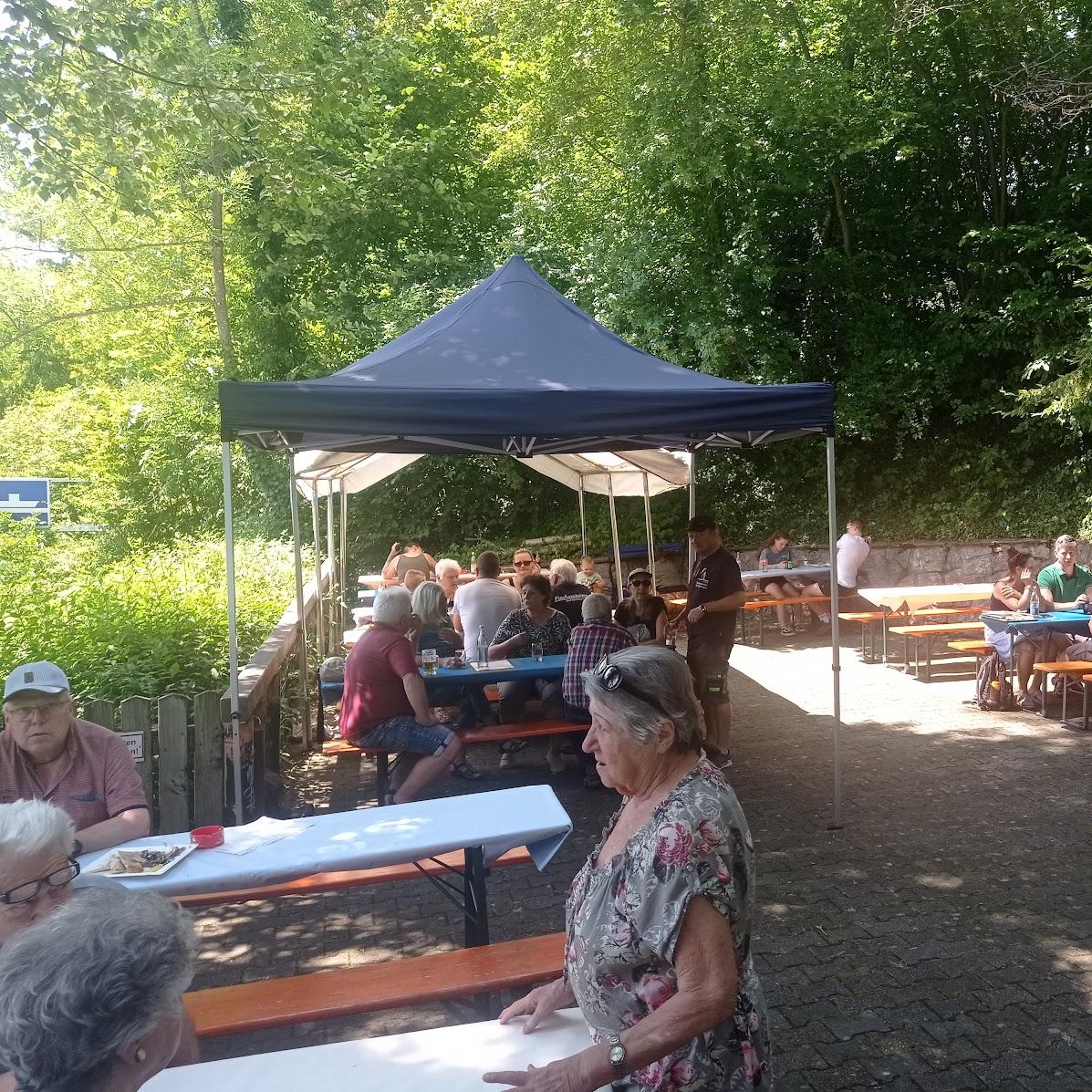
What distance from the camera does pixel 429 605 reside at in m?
7.57

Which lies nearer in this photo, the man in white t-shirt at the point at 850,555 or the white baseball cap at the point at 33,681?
the white baseball cap at the point at 33,681

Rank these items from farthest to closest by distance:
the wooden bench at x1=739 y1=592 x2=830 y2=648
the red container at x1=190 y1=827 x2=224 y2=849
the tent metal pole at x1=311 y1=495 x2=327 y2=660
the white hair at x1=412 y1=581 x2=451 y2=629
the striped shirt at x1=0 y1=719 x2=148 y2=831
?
the wooden bench at x1=739 y1=592 x2=830 y2=648, the tent metal pole at x1=311 y1=495 x2=327 y2=660, the white hair at x1=412 y1=581 x2=451 y2=629, the striped shirt at x1=0 y1=719 x2=148 y2=831, the red container at x1=190 y1=827 x2=224 y2=849

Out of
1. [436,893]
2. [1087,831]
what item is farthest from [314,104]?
[1087,831]

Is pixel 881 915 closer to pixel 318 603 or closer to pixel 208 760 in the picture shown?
pixel 208 760

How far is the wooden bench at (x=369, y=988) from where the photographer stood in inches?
113

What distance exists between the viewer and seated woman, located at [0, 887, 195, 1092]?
1.42 meters

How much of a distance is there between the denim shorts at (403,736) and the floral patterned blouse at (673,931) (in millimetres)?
3945

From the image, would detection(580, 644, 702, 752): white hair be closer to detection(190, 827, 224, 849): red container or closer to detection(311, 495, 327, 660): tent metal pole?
detection(190, 827, 224, 849): red container

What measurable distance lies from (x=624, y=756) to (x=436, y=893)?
3.14 m

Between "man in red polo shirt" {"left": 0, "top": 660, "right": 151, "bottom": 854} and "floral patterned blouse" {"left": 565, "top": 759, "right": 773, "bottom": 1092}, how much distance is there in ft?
6.83

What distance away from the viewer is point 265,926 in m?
4.70

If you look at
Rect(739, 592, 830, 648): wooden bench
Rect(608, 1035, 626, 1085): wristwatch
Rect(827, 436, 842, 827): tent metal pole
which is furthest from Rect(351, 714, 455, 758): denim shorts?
Rect(739, 592, 830, 648): wooden bench

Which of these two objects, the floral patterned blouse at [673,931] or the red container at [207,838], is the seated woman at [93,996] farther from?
the red container at [207,838]

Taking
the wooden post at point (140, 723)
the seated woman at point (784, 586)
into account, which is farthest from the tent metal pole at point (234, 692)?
the seated woman at point (784, 586)
